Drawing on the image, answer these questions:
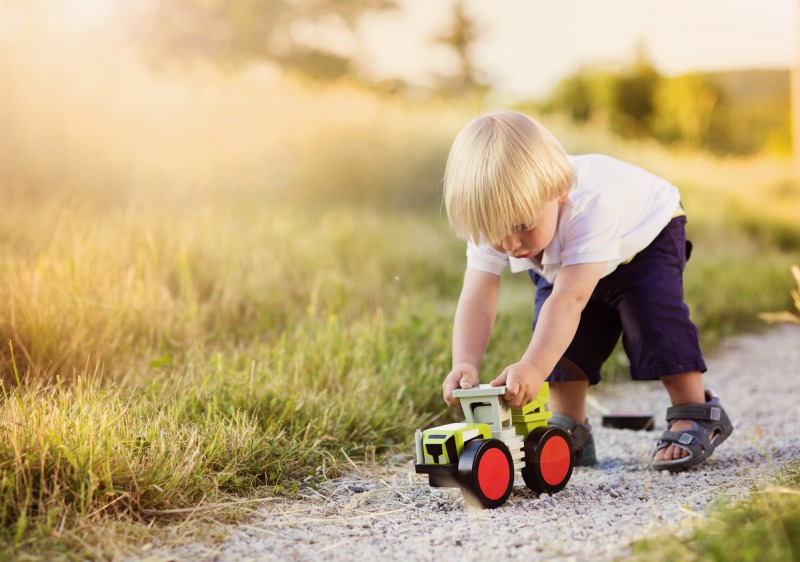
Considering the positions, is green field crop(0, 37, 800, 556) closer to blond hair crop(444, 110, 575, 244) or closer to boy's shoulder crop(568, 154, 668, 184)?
blond hair crop(444, 110, 575, 244)

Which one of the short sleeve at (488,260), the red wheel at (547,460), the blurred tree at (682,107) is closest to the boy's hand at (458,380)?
the red wheel at (547,460)

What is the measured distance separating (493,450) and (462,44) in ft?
102

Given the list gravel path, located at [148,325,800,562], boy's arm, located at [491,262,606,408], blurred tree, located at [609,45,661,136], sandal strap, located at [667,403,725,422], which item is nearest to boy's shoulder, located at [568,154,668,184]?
boy's arm, located at [491,262,606,408]

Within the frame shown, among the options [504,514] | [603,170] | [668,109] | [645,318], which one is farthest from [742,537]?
[668,109]

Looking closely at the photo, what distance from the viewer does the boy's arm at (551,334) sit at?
2109 millimetres

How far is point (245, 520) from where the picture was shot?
1976mm

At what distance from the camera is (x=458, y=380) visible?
2262mm

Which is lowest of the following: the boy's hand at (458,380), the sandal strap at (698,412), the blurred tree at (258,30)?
the sandal strap at (698,412)

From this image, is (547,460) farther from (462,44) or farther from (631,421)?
(462,44)

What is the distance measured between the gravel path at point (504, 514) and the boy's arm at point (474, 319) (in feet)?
1.23

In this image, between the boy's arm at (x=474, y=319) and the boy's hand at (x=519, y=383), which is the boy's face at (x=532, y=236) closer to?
the boy's arm at (x=474, y=319)

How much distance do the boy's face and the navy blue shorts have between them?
0.42 metres

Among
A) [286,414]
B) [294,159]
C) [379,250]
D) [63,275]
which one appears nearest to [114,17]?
[294,159]

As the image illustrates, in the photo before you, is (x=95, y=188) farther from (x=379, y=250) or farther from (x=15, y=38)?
(x=379, y=250)
